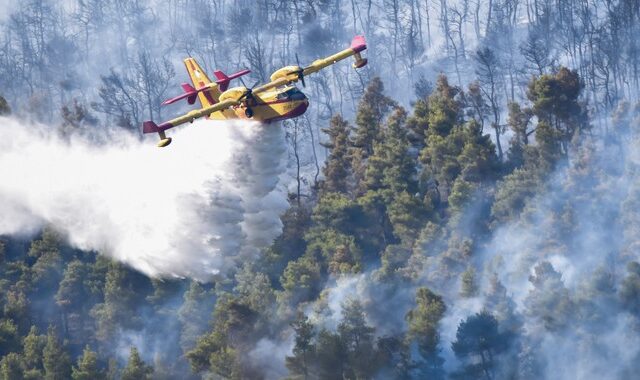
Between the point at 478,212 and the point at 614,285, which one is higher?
the point at 478,212

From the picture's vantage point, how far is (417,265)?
77625 millimetres

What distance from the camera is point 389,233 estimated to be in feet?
281

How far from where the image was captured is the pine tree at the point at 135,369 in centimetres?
7362

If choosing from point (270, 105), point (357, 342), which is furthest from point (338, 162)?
point (270, 105)

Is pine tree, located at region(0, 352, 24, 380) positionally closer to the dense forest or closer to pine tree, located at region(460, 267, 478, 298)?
the dense forest

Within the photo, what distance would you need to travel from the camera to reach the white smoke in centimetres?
7069

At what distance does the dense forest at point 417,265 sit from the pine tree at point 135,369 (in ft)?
0.57

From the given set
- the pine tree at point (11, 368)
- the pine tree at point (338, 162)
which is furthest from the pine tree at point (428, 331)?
the pine tree at point (11, 368)

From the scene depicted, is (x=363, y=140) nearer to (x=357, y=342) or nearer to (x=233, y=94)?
(x=357, y=342)

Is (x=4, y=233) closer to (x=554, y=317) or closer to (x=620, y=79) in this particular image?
(x=554, y=317)

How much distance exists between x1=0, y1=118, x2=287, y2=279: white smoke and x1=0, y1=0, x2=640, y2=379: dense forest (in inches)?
36.9

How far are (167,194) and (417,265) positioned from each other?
43.5 ft

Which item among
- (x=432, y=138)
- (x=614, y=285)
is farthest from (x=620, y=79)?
(x=614, y=285)

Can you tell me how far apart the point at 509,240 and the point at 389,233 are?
1043 centimetres
